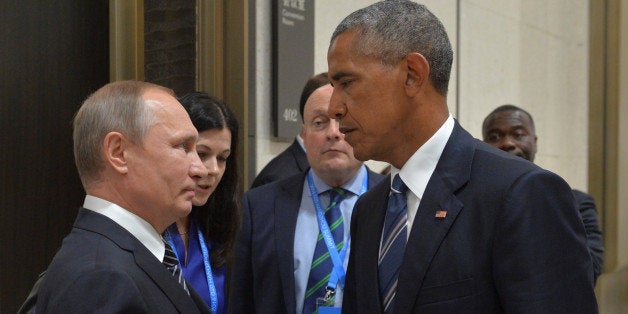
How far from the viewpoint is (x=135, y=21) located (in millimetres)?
3672

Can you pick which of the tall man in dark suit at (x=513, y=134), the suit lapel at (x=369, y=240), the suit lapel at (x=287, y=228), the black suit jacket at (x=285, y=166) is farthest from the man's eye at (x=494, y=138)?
the suit lapel at (x=369, y=240)

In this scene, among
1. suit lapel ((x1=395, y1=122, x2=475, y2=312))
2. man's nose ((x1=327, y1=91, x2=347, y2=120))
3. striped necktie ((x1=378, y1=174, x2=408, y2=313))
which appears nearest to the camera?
suit lapel ((x1=395, y1=122, x2=475, y2=312))

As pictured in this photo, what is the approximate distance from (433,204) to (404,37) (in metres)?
0.43

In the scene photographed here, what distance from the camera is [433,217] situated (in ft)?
6.24

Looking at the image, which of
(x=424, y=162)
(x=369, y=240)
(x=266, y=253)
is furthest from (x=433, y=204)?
(x=266, y=253)

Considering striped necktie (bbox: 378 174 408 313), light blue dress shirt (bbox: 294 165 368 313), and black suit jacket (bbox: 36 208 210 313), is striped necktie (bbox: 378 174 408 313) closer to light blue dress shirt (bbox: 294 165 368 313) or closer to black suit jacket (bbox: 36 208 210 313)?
black suit jacket (bbox: 36 208 210 313)

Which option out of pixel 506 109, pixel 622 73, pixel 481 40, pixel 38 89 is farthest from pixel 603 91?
pixel 38 89

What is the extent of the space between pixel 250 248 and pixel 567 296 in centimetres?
143

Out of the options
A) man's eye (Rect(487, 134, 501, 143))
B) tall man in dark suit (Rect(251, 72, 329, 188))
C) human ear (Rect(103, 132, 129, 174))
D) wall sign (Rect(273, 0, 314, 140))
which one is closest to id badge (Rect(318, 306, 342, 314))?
tall man in dark suit (Rect(251, 72, 329, 188))

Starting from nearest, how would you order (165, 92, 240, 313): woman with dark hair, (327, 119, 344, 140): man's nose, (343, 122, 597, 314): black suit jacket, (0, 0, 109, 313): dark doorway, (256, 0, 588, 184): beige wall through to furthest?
(343, 122, 597, 314): black suit jacket → (165, 92, 240, 313): woman with dark hair → (327, 119, 344, 140): man's nose → (0, 0, 109, 313): dark doorway → (256, 0, 588, 184): beige wall

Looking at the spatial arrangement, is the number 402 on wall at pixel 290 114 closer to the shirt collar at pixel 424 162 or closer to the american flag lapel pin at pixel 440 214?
the shirt collar at pixel 424 162

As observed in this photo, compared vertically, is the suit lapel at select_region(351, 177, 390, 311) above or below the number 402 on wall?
below

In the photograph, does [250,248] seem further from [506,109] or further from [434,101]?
[506,109]

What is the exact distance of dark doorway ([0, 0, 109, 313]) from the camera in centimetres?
321
